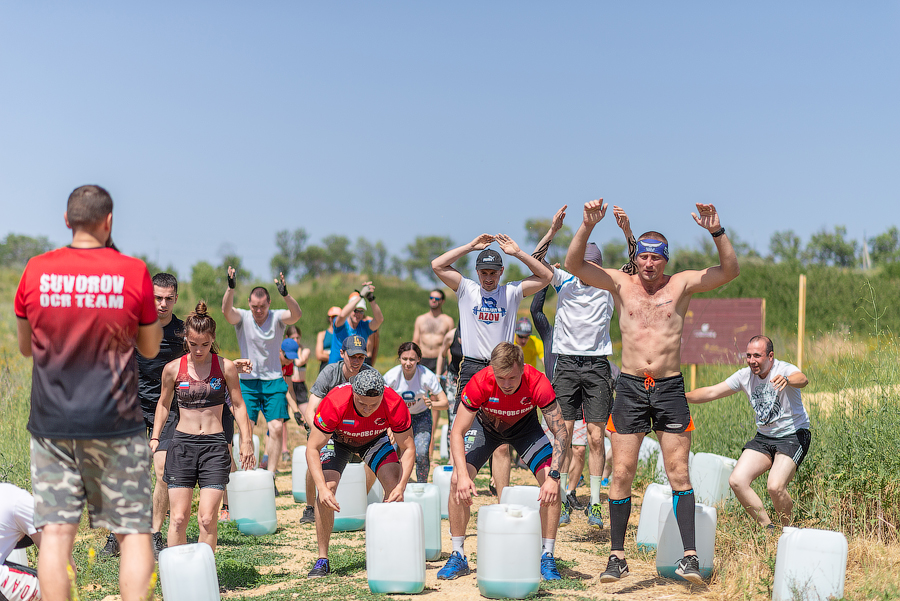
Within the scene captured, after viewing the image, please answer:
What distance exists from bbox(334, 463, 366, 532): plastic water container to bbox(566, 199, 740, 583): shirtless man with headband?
271 cm

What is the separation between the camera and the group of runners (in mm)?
3498

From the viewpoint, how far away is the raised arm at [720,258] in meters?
5.18

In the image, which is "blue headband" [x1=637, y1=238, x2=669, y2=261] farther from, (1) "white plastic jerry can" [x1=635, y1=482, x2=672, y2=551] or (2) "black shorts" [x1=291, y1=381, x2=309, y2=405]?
(2) "black shorts" [x1=291, y1=381, x2=309, y2=405]

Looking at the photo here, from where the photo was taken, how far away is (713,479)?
A: 23.6 feet

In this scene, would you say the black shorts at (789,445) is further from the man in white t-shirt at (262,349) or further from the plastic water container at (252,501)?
the man in white t-shirt at (262,349)

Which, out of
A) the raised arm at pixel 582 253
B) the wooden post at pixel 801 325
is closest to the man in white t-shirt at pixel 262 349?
the raised arm at pixel 582 253

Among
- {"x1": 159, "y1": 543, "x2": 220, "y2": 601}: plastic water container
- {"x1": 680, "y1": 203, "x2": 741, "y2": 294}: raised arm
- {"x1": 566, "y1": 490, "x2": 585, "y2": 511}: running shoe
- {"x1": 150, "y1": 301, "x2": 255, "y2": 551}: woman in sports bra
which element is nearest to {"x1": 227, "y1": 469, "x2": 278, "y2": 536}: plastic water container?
{"x1": 150, "y1": 301, "x2": 255, "y2": 551}: woman in sports bra

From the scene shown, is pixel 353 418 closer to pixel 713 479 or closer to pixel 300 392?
pixel 713 479

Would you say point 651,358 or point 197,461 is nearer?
point 651,358

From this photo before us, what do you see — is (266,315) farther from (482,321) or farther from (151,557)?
(151,557)

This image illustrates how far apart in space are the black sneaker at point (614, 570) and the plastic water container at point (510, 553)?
507 millimetres

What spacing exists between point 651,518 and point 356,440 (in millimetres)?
2321

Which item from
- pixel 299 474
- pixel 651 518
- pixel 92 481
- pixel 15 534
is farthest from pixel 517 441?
pixel 299 474

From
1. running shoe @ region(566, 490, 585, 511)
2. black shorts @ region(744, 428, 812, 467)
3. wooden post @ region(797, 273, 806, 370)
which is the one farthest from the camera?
wooden post @ region(797, 273, 806, 370)
